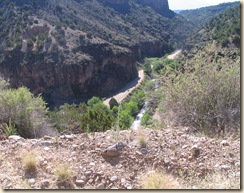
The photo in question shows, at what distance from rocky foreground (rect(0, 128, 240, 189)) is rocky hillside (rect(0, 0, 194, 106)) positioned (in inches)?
1322

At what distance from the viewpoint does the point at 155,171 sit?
375 cm

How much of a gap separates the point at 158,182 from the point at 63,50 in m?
38.2

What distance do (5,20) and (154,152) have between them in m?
45.3

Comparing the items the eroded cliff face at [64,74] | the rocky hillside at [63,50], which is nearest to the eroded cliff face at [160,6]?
the rocky hillside at [63,50]

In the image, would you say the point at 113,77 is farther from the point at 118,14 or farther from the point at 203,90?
the point at 203,90

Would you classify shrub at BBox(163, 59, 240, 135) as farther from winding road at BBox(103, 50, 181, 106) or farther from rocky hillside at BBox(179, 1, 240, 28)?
rocky hillside at BBox(179, 1, 240, 28)

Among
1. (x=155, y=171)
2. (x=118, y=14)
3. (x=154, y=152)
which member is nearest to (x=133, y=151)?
(x=154, y=152)

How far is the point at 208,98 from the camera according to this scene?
16.7ft

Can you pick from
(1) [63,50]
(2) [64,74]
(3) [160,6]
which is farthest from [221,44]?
(3) [160,6]

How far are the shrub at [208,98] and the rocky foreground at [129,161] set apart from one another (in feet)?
1.27

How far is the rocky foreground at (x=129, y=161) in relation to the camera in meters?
3.57

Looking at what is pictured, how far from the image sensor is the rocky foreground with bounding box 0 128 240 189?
357 centimetres

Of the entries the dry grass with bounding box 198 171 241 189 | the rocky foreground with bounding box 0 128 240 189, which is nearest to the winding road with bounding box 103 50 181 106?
the rocky foreground with bounding box 0 128 240 189

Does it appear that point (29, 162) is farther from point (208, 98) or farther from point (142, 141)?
point (208, 98)
